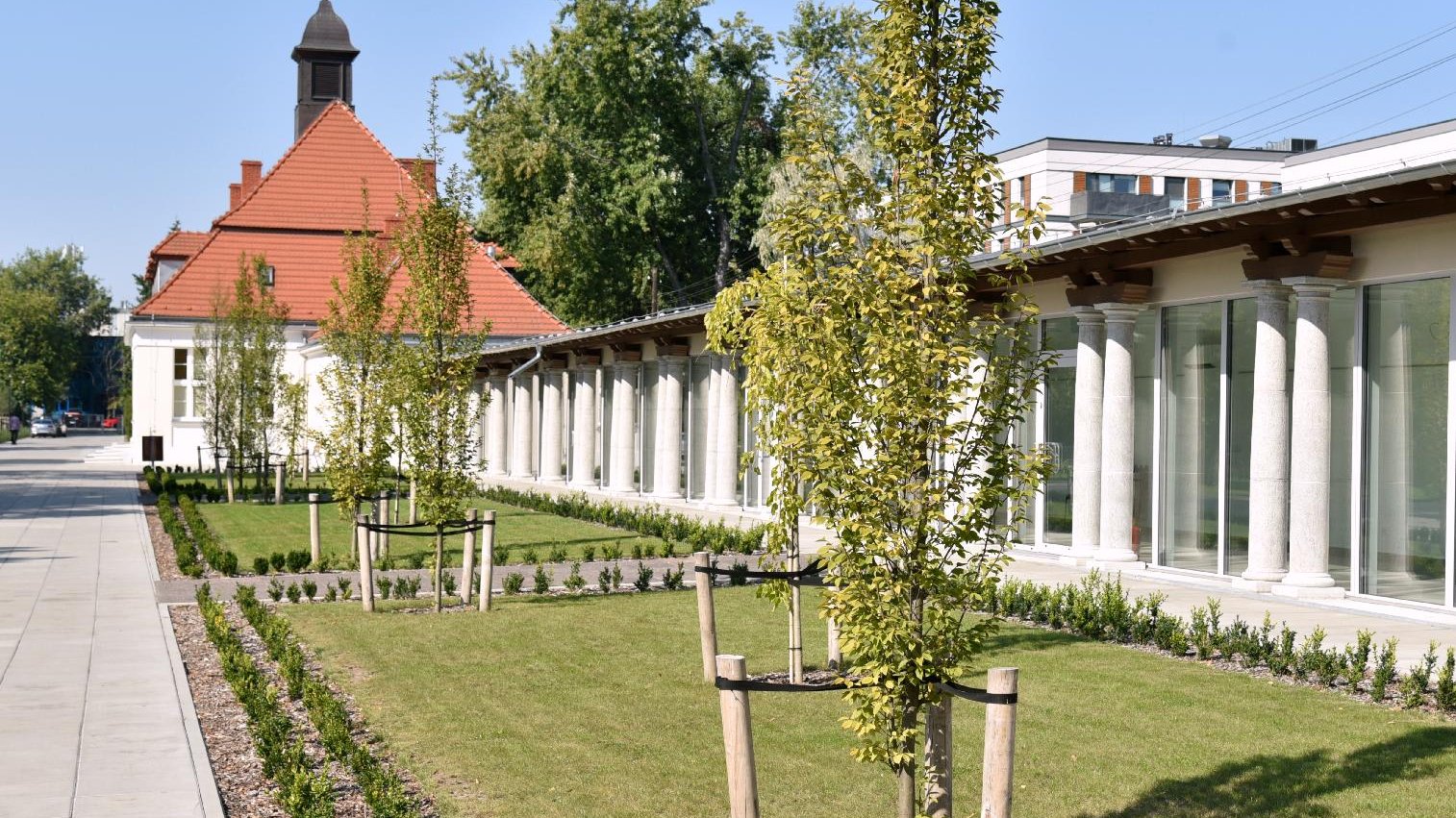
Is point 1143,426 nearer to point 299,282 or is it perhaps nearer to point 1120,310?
point 1120,310

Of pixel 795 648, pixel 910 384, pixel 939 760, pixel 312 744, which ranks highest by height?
pixel 910 384

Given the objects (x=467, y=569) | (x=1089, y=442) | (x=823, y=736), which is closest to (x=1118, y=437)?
(x=1089, y=442)

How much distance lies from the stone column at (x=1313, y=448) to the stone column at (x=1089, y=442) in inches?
159

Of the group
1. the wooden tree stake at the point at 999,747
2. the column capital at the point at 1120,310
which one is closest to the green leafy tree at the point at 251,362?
the column capital at the point at 1120,310

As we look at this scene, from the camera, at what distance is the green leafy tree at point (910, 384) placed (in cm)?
669

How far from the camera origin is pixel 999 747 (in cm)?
625

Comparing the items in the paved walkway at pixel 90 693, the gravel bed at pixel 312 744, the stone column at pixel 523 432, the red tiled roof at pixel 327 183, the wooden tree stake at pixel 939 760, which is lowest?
the gravel bed at pixel 312 744

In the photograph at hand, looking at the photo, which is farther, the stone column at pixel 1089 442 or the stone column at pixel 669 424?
the stone column at pixel 669 424

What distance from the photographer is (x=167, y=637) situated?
14188 mm

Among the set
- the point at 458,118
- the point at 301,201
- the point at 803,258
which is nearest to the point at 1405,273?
the point at 803,258

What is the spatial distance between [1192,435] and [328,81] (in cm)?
5780

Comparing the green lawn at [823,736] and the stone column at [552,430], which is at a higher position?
the stone column at [552,430]

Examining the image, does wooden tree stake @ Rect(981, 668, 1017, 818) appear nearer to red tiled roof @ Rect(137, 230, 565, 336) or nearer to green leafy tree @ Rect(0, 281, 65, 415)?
red tiled roof @ Rect(137, 230, 565, 336)

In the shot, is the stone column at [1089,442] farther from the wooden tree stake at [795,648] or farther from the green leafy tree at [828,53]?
the green leafy tree at [828,53]
